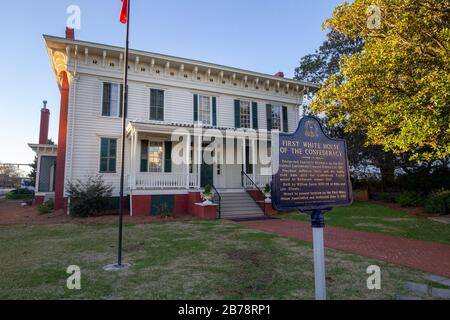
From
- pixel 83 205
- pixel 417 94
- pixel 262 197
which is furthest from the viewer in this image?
pixel 262 197

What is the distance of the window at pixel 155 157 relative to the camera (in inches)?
613

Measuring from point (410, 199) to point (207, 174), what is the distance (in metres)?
11.5

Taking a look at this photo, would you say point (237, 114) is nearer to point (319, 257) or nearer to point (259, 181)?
point (259, 181)

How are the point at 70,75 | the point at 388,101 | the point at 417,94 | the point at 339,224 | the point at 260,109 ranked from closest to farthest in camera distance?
the point at 417,94 < the point at 388,101 < the point at 339,224 < the point at 70,75 < the point at 260,109

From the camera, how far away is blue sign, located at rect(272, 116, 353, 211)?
374 cm

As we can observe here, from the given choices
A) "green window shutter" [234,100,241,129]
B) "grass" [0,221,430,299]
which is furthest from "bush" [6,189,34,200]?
"grass" [0,221,430,299]

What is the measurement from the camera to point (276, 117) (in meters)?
19.5

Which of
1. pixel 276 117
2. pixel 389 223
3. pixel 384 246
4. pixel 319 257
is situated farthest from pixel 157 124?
pixel 319 257

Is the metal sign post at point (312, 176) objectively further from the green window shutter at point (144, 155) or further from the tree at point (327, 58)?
the tree at point (327, 58)
